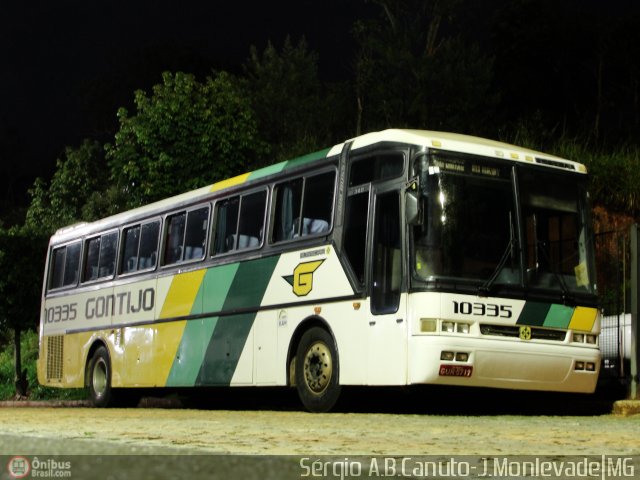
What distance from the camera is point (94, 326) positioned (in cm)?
2077

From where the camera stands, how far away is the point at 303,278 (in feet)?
48.1

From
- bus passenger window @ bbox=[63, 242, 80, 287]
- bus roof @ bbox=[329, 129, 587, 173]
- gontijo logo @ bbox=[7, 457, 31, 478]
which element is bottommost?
gontijo logo @ bbox=[7, 457, 31, 478]

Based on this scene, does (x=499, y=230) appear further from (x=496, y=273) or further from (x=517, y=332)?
(x=517, y=332)

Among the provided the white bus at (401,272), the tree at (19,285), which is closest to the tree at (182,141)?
the tree at (19,285)

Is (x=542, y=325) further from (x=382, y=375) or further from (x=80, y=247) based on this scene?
(x=80, y=247)

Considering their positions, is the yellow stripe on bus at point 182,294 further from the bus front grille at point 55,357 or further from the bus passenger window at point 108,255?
the bus front grille at point 55,357

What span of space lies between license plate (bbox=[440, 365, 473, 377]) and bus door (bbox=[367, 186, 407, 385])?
1.46ft

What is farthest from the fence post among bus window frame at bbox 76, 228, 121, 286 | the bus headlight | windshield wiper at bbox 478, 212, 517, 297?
bus window frame at bbox 76, 228, 121, 286

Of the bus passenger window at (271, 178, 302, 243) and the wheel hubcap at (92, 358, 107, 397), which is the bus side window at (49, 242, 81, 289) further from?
the bus passenger window at (271, 178, 302, 243)

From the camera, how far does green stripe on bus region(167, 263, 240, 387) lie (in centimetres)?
1661

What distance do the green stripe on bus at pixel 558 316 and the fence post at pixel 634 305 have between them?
125 centimetres

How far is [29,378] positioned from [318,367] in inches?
682

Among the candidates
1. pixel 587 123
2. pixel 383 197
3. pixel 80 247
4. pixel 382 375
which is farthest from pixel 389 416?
pixel 587 123

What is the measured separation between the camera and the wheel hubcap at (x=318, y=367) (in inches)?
555
